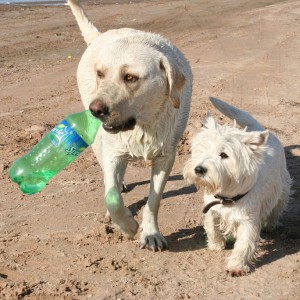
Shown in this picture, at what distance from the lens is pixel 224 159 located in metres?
4.86

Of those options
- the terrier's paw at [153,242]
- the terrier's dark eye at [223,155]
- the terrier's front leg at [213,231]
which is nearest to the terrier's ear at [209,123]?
the terrier's dark eye at [223,155]

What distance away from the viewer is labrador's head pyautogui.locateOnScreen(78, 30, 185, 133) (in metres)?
5.07

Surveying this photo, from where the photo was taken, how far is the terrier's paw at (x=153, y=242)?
5680 millimetres

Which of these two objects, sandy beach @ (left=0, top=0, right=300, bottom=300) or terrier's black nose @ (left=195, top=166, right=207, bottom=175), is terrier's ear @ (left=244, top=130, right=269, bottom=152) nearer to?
terrier's black nose @ (left=195, top=166, right=207, bottom=175)

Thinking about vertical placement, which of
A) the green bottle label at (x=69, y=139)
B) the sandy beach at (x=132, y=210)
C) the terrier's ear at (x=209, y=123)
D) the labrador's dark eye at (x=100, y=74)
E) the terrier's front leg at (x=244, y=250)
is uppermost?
the labrador's dark eye at (x=100, y=74)

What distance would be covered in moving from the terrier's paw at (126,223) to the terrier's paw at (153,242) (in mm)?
100

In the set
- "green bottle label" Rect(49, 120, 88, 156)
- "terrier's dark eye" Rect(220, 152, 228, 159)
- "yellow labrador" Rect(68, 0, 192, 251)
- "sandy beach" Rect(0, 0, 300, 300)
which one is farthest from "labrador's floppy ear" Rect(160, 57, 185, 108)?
"sandy beach" Rect(0, 0, 300, 300)

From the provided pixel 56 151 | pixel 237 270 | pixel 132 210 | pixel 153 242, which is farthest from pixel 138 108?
pixel 132 210

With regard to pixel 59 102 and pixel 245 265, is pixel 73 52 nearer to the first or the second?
pixel 59 102

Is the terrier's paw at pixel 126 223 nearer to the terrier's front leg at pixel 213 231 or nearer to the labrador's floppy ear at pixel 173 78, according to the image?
the terrier's front leg at pixel 213 231

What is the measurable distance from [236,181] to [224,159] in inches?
8.5

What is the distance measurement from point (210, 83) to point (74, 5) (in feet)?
15.5

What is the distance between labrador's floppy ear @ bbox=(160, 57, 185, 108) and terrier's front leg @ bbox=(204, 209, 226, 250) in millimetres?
959

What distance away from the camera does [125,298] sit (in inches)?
191
